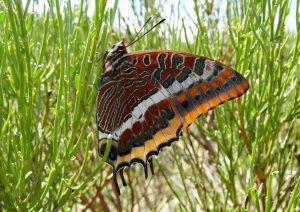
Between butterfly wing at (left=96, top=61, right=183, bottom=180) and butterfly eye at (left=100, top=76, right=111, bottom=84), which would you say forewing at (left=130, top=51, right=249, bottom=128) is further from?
butterfly eye at (left=100, top=76, right=111, bottom=84)

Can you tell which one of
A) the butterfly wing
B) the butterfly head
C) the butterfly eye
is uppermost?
the butterfly head

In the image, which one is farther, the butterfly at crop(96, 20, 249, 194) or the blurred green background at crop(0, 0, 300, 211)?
the butterfly at crop(96, 20, 249, 194)

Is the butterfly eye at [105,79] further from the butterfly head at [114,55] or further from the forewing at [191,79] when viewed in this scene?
the forewing at [191,79]

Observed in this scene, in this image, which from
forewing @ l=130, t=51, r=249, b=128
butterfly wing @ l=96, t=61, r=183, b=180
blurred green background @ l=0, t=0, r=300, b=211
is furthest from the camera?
butterfly wing @ l=96, t=61, r=183, b=180

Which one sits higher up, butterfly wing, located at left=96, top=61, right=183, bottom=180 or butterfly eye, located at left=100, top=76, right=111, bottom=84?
butterfly eye, located at left=100, top=76, right=111, bottom=84

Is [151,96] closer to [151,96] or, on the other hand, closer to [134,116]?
[151,96]

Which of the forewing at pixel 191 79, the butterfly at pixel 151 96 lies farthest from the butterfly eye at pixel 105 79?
the forewing at pixel 191 79

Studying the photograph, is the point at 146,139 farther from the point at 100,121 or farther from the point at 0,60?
the point at 0,60

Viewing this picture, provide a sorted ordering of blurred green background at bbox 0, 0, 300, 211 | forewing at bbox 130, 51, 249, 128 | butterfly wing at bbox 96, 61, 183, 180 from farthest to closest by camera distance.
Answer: butterfly wing at bbox 96, 61, 183, 180, forewing at bbox 130, 51, 249, 128, blurred green background at bbox 0, 0, 300, 211

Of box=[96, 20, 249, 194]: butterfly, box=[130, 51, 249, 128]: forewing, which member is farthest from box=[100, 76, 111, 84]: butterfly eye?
box=[130, 51, 249, 128]: forewing

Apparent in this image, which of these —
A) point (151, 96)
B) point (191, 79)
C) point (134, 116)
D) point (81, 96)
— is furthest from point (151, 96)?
point (81, 96)
